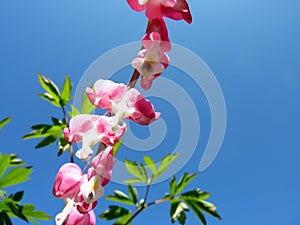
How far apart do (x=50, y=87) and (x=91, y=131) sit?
0.86 m

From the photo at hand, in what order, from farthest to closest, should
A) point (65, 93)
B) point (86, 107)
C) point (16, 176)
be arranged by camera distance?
point (65, 93), point (16, 176), point (86, 107)

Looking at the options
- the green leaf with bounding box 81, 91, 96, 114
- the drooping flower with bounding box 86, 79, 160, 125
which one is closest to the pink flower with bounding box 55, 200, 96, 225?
the drooping flower with bounding box 86, 79, 160, 125

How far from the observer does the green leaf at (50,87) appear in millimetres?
1248

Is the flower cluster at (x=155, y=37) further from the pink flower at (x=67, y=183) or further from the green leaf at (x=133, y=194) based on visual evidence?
the green leaf at (x=133, y=194)

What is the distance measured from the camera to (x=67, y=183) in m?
0.49

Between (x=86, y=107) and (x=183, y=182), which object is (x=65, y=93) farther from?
(x=183, y=182)

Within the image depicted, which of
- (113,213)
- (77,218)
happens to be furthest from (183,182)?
(77,218)

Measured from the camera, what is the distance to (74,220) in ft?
1.59

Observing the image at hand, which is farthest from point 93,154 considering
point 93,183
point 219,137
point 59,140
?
point 59,140

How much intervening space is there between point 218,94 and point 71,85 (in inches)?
35.3

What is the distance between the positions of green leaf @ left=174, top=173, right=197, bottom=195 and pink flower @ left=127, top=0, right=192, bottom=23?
89 centimetres

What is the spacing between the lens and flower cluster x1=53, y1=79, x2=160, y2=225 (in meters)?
0.44

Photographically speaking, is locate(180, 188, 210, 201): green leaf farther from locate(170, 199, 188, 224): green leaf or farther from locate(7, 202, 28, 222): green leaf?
locate(7, 202, 28, 222): green leaf

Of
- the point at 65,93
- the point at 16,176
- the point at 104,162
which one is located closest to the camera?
the point at 104,162
